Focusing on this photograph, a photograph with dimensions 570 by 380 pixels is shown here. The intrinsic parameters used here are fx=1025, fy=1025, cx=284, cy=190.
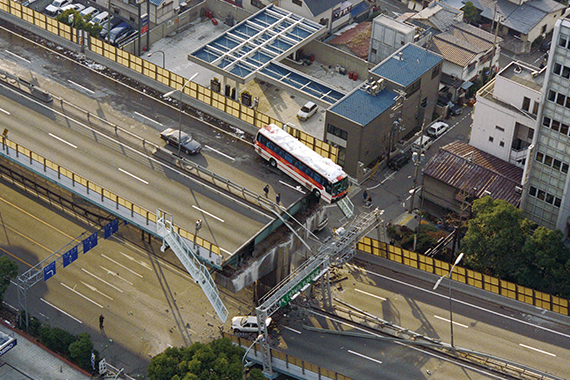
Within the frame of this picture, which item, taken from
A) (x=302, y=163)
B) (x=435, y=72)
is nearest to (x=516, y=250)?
(x=302, y=163)

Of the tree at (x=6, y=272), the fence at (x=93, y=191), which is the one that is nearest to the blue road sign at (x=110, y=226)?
the fence at (x=93, y=191)

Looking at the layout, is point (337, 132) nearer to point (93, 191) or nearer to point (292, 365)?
point (93, 191)

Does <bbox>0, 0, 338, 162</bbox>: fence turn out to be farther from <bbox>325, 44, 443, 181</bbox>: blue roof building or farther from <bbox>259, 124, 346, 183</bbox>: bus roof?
<bbox>325, 44, 443, 181</bbox>: blue roof building

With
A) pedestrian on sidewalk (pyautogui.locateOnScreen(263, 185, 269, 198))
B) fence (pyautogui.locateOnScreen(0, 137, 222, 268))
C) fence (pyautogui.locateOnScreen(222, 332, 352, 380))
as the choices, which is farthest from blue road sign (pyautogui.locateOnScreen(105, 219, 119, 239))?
fence (pyautogui.locateOnScreen(222, 332, 352, 380))

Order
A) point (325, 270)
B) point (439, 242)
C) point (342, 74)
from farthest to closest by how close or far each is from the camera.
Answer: point (342, 74) < point (439, 242) < point (325, 270)

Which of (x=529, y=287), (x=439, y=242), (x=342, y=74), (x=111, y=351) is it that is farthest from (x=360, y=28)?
(x=111, y=351)

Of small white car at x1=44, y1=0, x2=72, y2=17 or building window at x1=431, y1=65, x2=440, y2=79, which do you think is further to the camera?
small white car at x1=44, y1=0, x2=72, y2=17

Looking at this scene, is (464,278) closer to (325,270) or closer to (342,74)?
(325,270)

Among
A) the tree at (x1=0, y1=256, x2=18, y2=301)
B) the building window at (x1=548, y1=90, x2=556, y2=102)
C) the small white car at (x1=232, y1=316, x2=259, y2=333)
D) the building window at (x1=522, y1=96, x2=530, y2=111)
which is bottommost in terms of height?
the small white car at (x1=232, y1=316, x2=259, y2=333)
